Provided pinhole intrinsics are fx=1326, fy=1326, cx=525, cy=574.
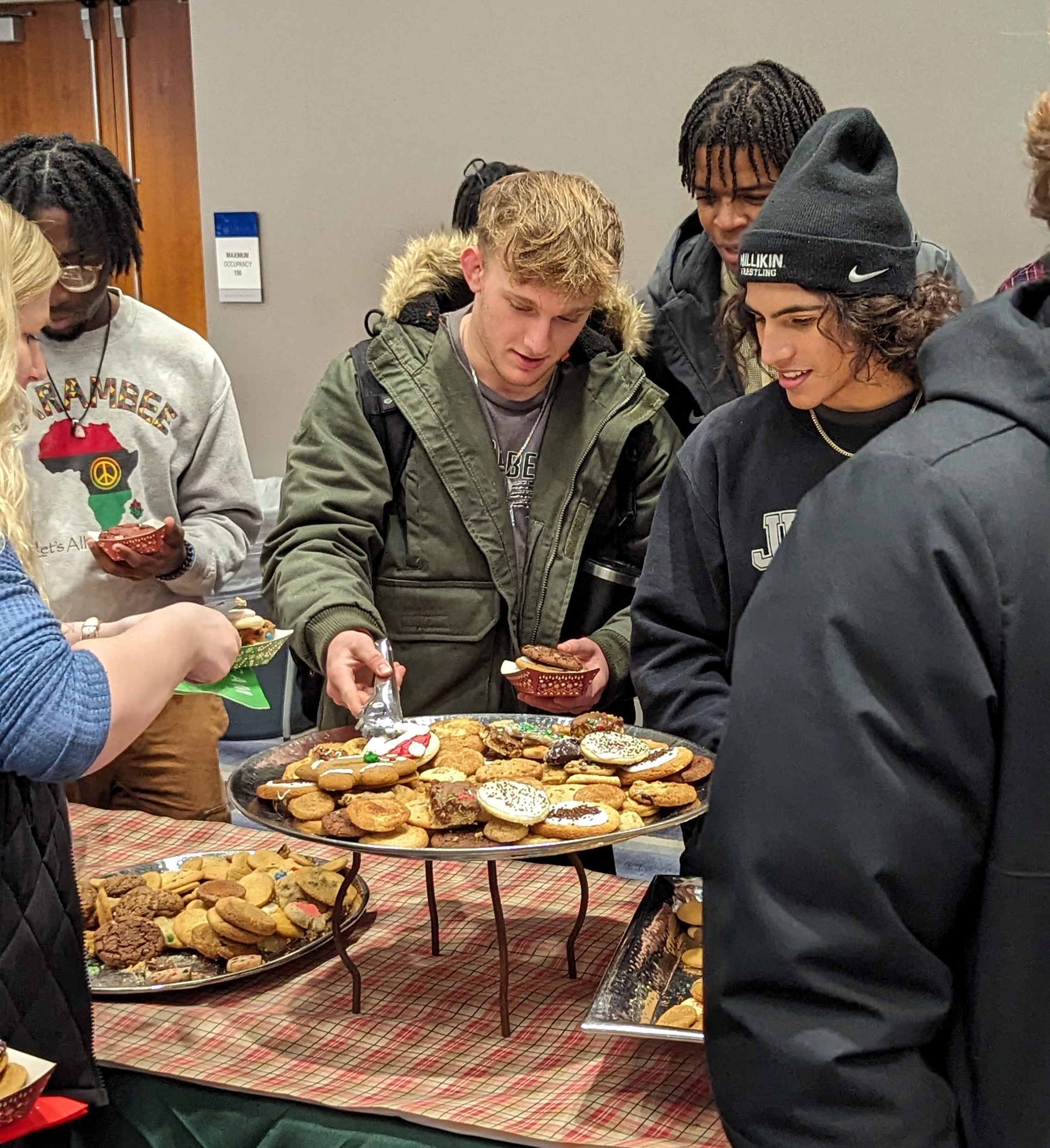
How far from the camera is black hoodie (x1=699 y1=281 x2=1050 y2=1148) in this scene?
731mm

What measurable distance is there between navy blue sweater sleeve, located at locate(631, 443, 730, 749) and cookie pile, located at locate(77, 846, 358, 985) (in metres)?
0.49

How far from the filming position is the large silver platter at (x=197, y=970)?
1.53 meters

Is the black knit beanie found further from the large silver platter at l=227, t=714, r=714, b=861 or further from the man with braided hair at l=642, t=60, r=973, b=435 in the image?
the large silver platter at l=227, t=714, r=714, b=861

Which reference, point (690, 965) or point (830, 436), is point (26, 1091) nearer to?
point (690, 965)

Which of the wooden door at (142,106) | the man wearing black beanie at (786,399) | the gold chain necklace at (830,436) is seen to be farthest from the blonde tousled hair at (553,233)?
the wooden door at (142,106)

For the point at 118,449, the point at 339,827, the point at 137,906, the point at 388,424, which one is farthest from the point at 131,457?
the point at 339,827

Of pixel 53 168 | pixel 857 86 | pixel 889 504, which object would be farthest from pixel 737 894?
pixel 857 86

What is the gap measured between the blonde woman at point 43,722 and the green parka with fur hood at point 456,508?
75cm

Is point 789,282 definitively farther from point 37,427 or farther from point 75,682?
point 37,427

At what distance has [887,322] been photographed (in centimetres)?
156

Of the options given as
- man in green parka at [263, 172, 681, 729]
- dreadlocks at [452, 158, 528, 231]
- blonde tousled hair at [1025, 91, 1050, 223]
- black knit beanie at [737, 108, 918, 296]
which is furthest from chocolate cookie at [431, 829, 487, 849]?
dreadlocks at [452, 158, 528, 231]

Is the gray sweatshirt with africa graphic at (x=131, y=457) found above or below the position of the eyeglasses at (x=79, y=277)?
below

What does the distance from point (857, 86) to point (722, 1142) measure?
133 inches

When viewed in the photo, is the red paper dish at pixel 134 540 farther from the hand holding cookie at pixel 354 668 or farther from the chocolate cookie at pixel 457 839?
the chocolate cookie at pixel 457 839
